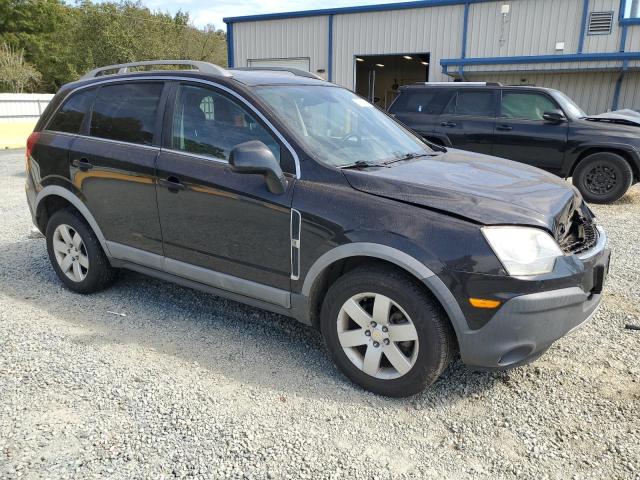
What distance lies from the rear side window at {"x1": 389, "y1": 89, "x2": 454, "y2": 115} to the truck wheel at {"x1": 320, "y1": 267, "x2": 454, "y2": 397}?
7.24 m

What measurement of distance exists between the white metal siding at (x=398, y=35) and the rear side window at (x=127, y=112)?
578 inches

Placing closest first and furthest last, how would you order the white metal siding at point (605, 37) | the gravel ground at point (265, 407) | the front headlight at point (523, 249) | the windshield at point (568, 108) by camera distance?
the gravel ground at point (265, 407) → the front headlight at point (523, 249) → the windshield at point (568, 108) → the white metal siding at point (605, 37)

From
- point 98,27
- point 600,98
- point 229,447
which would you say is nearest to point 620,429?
point 229,447

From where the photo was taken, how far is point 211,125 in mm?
Result: 3535

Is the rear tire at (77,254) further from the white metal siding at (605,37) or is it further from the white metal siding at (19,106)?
the white metal siding at (19,106)

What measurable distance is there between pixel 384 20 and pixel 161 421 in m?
17.0

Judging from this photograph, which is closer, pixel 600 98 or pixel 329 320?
pixel 329 320

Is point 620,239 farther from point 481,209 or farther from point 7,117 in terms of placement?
point 7,117

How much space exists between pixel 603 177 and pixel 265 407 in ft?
24.9

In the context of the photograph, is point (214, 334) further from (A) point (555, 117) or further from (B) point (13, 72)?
(B) point (13, 72)

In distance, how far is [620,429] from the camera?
107 inches

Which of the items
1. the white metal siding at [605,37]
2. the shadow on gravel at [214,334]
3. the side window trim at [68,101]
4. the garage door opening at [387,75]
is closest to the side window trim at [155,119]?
the side window trim at [68,101]

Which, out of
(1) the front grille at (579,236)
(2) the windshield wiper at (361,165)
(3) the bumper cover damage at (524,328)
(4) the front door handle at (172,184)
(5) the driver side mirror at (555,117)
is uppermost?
(2) the windshield wiper at (361,165)

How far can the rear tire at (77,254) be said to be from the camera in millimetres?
4246
